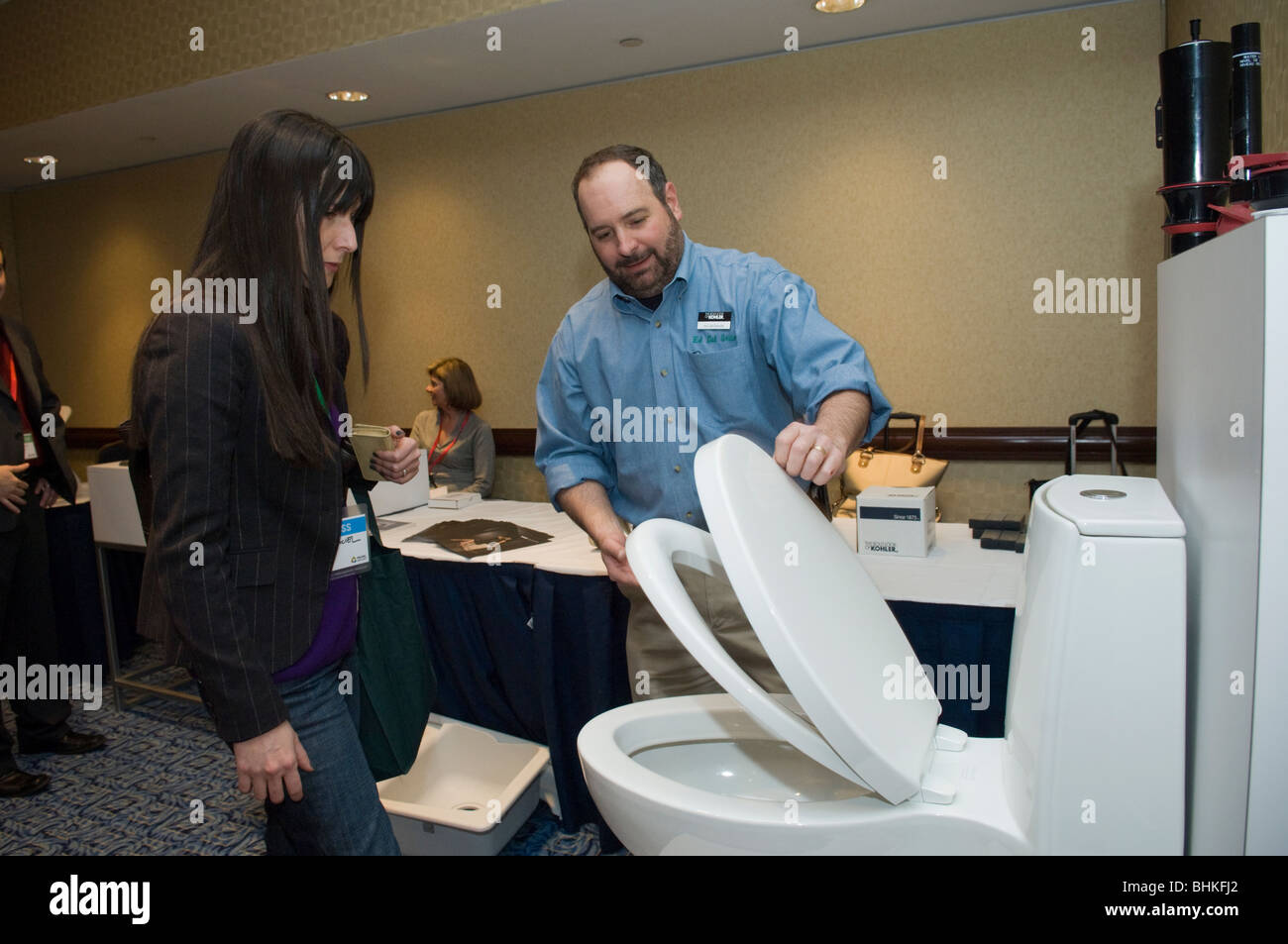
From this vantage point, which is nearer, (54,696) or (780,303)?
(780,303)

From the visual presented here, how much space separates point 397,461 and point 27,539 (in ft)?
6.54

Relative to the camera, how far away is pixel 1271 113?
163cm

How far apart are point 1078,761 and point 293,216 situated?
1087mm

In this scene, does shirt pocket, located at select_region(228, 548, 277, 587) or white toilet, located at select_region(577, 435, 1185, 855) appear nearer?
white toilet, located at select_region(577, 435, 1185, 855)

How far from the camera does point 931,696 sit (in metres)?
1.13

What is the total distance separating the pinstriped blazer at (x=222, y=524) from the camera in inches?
38.9

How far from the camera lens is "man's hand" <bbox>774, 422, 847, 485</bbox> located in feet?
3.87

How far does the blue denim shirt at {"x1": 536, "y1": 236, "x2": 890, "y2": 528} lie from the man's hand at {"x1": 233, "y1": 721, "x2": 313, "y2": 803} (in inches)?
33.8

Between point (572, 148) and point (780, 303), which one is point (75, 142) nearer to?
point (572, 148)

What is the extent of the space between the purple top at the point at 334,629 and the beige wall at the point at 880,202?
177 cm
